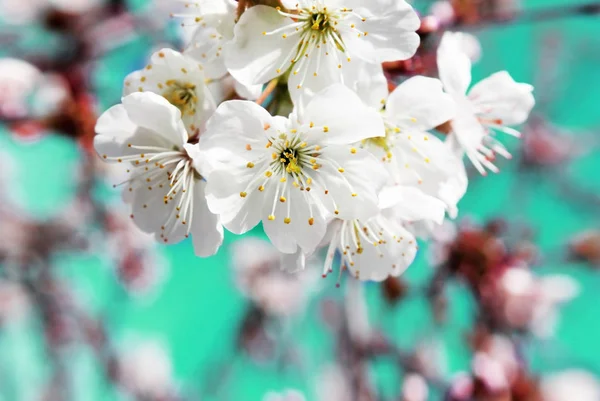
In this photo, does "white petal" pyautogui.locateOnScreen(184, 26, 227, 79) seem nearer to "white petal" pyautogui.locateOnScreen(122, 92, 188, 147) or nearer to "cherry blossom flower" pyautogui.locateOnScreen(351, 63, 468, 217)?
"white petal" pyautogui.locateOnScreen(122, 92, 188, 147)

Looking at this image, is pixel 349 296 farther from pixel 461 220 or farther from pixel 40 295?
pixel 40 295

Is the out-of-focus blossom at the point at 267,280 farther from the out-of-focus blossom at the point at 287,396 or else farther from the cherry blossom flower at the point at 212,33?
the cherry blossom flower at the point at 212,33

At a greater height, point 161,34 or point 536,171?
point 161,34

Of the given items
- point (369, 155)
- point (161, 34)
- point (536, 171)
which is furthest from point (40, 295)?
point (536, 171)

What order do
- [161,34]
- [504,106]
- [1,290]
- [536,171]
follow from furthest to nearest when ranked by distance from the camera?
[1,290] < [536,171] < [161,34] < [504,106]

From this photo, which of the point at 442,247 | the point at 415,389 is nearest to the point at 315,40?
the point at 442,247

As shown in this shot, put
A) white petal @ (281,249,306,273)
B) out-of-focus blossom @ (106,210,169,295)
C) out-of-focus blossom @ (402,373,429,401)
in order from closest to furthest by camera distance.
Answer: white petal @ (281,249,306,273) < out-of-focus blossom @ (402,373,429,401) < out-of-focus blossom @ (106,210,169,295)

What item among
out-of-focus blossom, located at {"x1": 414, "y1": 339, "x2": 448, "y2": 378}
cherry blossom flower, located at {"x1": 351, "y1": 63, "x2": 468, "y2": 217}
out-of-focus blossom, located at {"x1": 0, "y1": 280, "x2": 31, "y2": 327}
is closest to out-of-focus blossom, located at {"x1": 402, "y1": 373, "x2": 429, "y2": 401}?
out-of-focus blossom, located at {"x1": 414, "y1": 339, "x2": 448, "y2": 378}
